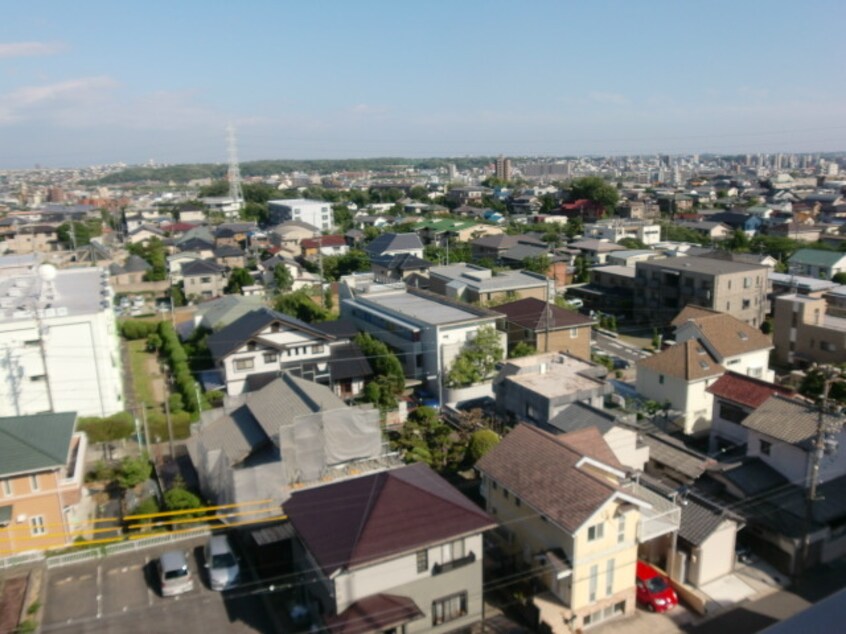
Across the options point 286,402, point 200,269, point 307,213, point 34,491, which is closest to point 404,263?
point 200,269

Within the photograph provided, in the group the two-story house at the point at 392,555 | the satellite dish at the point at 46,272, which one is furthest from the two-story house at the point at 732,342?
the satellite dish at the point at 46,272

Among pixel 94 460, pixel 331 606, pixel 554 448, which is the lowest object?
pixel 94 460

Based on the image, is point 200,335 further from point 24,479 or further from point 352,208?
point 352,208

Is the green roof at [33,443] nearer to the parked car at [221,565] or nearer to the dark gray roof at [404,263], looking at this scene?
the parked car at [221,565]

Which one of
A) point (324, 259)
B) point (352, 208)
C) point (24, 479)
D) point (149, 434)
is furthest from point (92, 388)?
point (352, 208)

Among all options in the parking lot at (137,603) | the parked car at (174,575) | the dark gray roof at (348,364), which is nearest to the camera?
the parking lot at (137,603)

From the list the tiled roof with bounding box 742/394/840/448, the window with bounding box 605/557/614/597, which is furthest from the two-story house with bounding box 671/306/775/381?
the window with bounding box 605/557/614/597

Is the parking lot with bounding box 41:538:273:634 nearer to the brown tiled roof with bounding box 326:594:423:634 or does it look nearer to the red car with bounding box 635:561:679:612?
the brown tiled roof with bounding box 326:594:423:634
